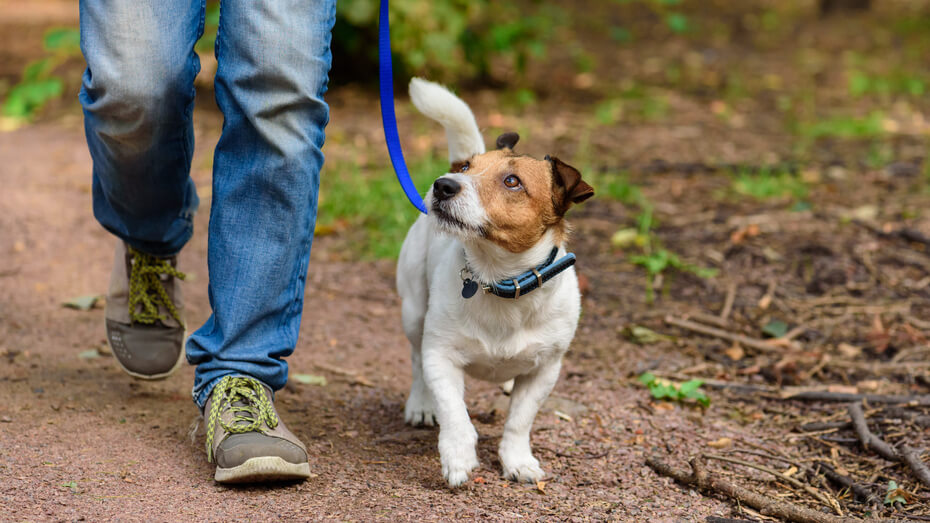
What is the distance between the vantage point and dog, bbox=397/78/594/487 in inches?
105

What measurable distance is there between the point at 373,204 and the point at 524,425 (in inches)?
118

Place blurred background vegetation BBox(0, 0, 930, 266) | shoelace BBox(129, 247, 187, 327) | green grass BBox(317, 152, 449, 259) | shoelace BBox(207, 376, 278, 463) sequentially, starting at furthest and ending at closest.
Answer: blurred background vegetation BBox(0, 0, 930, 266) < green grass BBox(317, 152, 449, 259) < shoelace BBox(129, 247, 187, 327) < shoelace BBox(207, 376, 278, 463)

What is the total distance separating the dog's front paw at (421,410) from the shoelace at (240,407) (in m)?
0.67

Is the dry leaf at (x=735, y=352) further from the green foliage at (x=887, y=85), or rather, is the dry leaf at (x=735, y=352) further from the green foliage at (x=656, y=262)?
the green foliage at (x=887, y=85)

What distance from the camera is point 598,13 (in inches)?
479

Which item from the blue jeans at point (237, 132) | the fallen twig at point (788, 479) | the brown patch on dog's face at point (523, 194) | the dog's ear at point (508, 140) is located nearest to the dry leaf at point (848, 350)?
the fallen twig at point (788, 479)

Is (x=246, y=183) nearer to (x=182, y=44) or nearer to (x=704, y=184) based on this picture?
(x=182, y=44)

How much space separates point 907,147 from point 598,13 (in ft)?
19.8

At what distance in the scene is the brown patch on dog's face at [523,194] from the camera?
8.88 ft

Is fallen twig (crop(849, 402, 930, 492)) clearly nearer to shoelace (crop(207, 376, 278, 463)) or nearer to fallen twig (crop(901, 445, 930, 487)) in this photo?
fallen twig (crop(901, 445, 930, 487))

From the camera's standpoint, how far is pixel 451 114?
3020mm

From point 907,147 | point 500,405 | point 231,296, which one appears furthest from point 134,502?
point 907,147

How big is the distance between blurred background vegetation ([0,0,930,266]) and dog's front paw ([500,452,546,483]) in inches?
84.8

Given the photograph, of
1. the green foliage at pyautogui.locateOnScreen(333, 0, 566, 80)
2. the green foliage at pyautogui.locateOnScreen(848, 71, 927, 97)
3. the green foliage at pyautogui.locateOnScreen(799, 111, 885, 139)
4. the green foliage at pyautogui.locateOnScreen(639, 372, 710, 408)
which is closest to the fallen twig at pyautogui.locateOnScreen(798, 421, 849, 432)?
the green foliage at pyautogui.locateOnScreen(639, 372, 710, 408)
